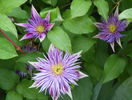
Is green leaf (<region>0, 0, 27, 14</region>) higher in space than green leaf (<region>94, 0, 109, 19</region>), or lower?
higher

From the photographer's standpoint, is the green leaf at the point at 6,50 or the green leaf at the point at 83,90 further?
the green leaf at the point at 83,90

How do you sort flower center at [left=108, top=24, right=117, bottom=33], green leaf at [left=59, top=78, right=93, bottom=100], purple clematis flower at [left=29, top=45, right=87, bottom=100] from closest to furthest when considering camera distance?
1. purple clematis flower at [left=29, top=45, right=87, bottom=100]
2. flower center at [left=108, top=24, right=117, bottom=33]
3. green leaf at [left=59, top=78, right=93, bottom=100]

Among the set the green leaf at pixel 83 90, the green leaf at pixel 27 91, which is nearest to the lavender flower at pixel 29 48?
the green leaf at pixel 27 91

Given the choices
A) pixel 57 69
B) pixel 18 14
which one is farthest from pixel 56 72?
pixel 18 14

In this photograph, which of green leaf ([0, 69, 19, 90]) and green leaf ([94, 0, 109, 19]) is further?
green leaf ([0, 69, 19, 90])

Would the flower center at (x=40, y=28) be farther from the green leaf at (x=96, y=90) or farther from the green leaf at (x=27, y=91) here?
the green leaf at (x=96, y=90)

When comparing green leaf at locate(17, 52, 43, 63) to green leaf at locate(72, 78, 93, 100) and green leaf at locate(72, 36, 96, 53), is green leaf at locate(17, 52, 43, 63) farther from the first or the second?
green leaf at locate(72, 78, 93, 100)

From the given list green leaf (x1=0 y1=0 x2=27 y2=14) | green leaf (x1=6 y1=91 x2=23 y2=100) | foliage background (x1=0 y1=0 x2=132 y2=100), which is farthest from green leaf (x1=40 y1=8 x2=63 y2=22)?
green leaf (x1=6 y1=91 x2=23 y2=100)

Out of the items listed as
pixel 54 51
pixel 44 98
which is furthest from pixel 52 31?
pixel 44 98
